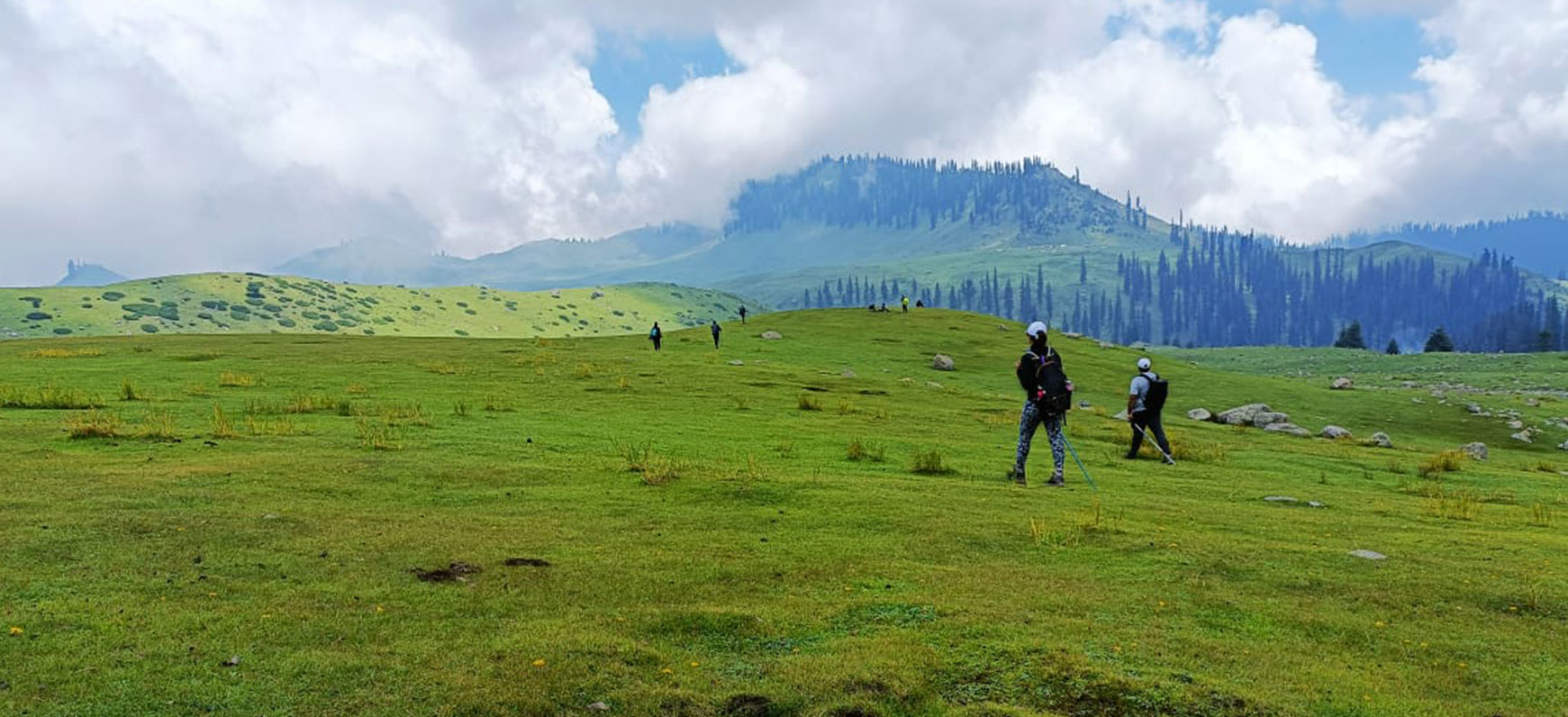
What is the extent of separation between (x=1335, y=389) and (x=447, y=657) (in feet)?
218

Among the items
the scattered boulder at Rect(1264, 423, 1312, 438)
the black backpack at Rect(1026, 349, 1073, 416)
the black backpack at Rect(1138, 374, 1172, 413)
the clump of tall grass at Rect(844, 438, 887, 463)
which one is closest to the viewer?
the black backpack at Rect(1026, 349, 1073, 416)

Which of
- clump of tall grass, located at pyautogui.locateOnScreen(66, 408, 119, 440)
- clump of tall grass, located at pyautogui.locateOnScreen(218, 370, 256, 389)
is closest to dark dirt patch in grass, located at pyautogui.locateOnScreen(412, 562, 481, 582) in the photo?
clump of tall grass, located at pyautogui.locateOnScreen(66, 408, 119, 440)

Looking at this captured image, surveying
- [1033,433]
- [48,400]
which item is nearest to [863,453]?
[1033,433]

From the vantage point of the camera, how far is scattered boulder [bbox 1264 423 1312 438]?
37.1 meters

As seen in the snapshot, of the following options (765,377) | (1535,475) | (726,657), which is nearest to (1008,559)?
(726,657)

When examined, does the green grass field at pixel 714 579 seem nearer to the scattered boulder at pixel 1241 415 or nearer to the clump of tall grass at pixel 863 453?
the clump of tall grass at pixel 863 453

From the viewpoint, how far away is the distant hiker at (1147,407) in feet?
78.8

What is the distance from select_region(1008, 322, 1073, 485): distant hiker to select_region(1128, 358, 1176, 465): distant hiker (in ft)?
25.4

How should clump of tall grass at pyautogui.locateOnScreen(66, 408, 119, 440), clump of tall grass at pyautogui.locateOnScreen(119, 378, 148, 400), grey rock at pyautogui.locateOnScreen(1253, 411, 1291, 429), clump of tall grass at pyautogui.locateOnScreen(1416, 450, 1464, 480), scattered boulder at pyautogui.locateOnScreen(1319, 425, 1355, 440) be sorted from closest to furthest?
clump of tall grass at pyautogui.locateOnScreen(66, 408, 119, 440)
clump of tall grass at pyautogui.locateOnScreen(1416, 450, 1464, 480)
clump of tall grass at pyautogui.locateOnScreen(119, 378, 148, 400)
scattered boulder at pyautogui.locateOnScreen(1319, 425, 1355, 440)
grey rock at pyautogui.locateOnScreen(1253, 411, 1291, 429)

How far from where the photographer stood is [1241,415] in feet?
137

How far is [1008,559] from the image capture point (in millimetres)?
10656

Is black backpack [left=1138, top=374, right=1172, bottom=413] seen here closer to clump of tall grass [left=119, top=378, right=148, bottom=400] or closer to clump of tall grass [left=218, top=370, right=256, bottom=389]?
clump of tall grass [left=119, top=378, right=148, bottom=400]

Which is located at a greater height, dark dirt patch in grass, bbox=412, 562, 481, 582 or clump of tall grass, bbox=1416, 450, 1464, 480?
dark dirt patch in grass, bbox=412, 562, 481, 582

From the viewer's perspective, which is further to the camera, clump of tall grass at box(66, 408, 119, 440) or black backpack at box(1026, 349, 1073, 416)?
black backpack at box(1026, 349, 1073, 416)
